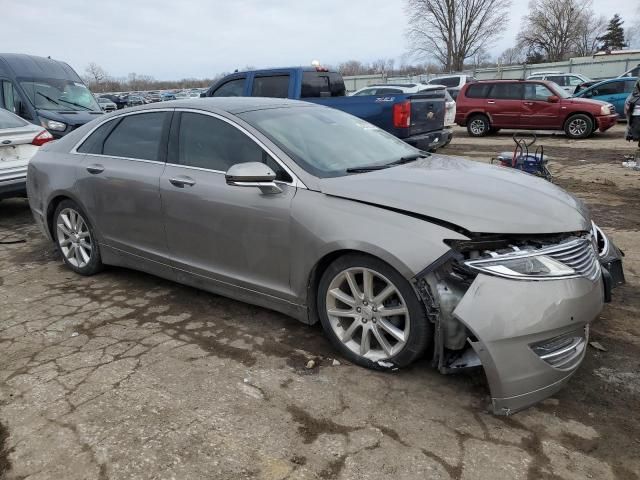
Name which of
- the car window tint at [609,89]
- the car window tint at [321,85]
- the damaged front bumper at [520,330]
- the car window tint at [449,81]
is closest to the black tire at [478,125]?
the car window tint at [609,89]

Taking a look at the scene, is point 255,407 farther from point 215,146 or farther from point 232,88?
point 232,88

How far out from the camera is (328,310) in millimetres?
3182

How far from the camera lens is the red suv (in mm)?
14156

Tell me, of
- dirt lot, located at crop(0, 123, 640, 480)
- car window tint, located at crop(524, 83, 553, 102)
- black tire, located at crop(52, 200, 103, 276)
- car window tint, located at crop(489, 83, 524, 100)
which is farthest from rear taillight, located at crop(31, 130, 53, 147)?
car window tint, located at crop(524, 83, 553, 102)

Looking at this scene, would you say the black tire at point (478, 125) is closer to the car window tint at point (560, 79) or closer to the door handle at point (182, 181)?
the car window tint at point (560, 79)

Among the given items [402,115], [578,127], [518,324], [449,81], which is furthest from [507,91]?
[518,324]

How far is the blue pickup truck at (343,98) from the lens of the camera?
336 inches

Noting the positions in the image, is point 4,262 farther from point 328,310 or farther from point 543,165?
point 543,165

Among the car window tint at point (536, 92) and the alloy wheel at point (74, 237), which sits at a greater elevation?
the car window tint at point (536, 92)

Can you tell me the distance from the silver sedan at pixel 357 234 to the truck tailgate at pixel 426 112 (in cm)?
475

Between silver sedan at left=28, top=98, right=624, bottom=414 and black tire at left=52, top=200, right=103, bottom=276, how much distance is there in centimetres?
11

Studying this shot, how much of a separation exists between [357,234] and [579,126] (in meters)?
13.8

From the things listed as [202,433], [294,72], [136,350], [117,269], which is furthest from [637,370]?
[294,72]

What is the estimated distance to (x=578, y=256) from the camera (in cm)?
273
